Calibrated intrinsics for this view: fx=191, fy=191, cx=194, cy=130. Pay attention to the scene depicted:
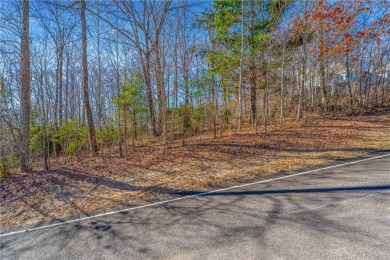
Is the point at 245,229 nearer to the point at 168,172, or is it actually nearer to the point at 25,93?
the point at 168,172

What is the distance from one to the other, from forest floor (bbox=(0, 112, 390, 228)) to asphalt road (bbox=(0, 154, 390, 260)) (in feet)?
2.33

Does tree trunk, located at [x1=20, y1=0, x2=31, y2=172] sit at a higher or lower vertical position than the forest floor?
higher

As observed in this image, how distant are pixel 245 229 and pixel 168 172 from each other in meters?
3.35

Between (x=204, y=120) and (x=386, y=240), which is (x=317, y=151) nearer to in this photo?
(x=386, y=240)

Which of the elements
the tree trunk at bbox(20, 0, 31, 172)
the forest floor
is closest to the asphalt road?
the forest floor

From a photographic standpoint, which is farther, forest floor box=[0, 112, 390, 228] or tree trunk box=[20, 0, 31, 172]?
tree trunk box=[20, 0, 31, 172]

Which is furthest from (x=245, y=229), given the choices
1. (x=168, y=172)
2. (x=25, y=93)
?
(x=25, y=93)

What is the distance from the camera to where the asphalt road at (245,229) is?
2.01 meters

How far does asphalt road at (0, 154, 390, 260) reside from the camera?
6.59 feet

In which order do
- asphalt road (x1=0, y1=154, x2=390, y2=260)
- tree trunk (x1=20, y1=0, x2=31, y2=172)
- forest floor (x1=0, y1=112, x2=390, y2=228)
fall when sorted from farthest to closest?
tree trunk (x1=20, y1=0, x2=31, y2=172), forest floor (x1=0, y1=112, x2=390, y2=228), asphalt road (x1=0, y1=154, x2=390, y2=260)

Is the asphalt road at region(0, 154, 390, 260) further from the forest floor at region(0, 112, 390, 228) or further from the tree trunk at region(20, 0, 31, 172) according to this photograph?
the tree trunk at region(20, 0, 31, 172)

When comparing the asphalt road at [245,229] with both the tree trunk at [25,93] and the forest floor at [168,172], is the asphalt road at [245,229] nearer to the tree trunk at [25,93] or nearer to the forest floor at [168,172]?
the forest floor at [168,172]

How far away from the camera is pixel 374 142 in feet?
21.7

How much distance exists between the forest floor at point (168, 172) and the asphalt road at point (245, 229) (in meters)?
0.71
